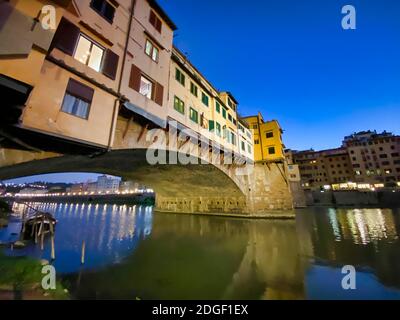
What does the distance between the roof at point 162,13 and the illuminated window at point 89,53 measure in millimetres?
7263

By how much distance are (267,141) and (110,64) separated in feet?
91.5

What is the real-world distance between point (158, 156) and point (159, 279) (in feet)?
32.8

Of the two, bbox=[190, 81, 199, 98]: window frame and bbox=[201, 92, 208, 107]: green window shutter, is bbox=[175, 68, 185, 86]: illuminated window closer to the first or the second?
bbox=[190, 81, 199, 98]: window frame

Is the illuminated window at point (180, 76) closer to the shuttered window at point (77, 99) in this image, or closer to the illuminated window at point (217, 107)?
the illuminated window at point (217, 107)

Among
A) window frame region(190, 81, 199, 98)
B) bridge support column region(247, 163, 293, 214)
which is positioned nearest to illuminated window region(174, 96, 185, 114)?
window frame region(190, 81, 199, 98)

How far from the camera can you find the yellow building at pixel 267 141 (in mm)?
31156

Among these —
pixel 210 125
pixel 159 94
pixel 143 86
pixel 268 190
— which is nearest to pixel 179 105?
pixel 159 94

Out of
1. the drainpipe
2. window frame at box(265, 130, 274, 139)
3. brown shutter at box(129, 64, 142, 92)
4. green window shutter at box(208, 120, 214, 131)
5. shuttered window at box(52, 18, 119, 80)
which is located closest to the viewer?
shuttered window at box(52, 18, 119, 80)

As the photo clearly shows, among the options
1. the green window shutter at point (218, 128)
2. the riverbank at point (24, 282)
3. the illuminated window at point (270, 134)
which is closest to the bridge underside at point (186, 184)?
the green window shutter at point (218, 128)

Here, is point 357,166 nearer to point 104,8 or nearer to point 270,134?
point 270,134

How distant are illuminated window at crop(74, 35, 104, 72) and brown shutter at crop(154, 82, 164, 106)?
385 cm

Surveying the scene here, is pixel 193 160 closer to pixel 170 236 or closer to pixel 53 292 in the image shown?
pixel 170 236

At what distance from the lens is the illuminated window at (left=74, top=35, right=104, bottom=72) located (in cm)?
879
